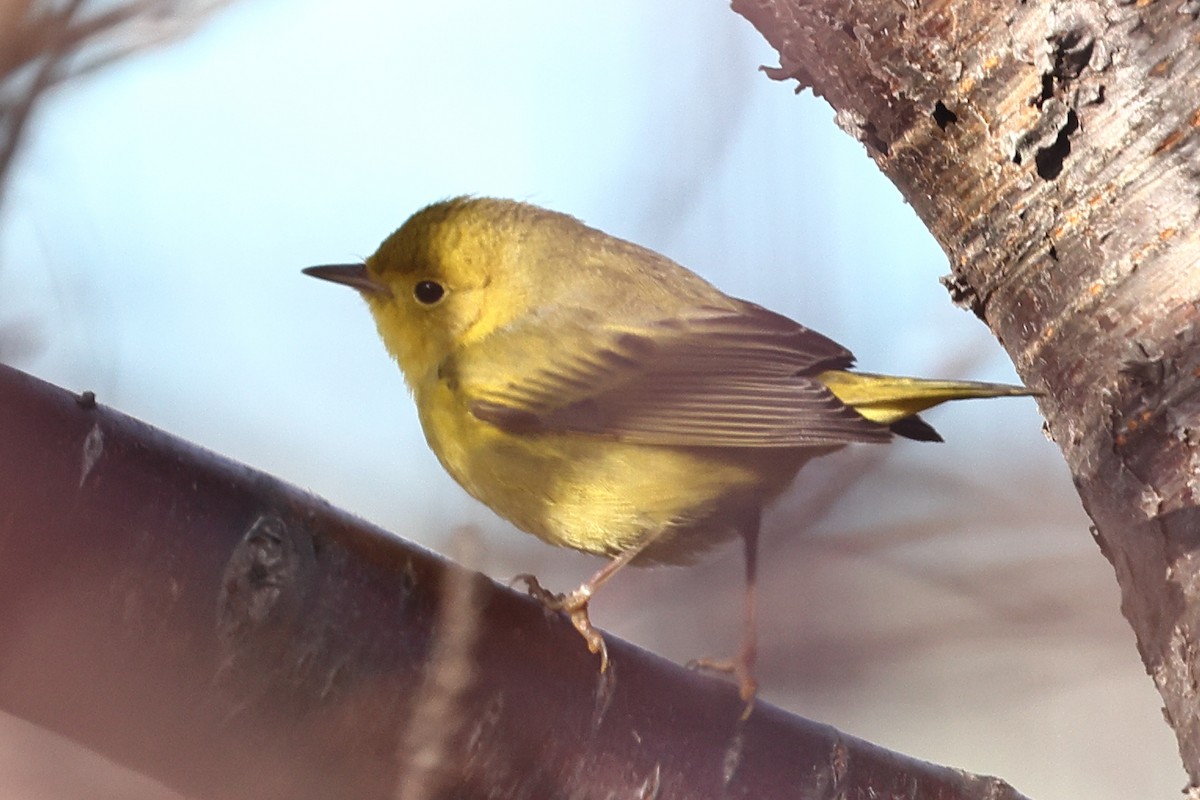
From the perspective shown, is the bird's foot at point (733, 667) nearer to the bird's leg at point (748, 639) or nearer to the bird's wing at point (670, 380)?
the bird's leg at point (748, 639)

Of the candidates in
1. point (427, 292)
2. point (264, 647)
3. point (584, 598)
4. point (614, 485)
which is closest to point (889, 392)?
point (614, 485)

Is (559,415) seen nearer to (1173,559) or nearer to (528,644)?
(528,644)

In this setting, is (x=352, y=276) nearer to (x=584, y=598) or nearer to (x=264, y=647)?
(x=584, y=598)

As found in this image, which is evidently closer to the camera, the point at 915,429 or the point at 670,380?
the point at 915,429

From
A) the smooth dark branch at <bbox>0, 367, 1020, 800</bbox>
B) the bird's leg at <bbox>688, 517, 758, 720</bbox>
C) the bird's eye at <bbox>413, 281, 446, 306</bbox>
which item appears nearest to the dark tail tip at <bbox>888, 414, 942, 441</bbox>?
the bird's leg at <bbox>688, 517, 758, 720</bbox>

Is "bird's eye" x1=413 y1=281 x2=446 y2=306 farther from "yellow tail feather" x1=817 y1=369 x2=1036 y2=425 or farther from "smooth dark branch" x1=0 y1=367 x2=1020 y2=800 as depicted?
"smooth dark branch" x1=0 y1=367 x2=1020 y2=800
